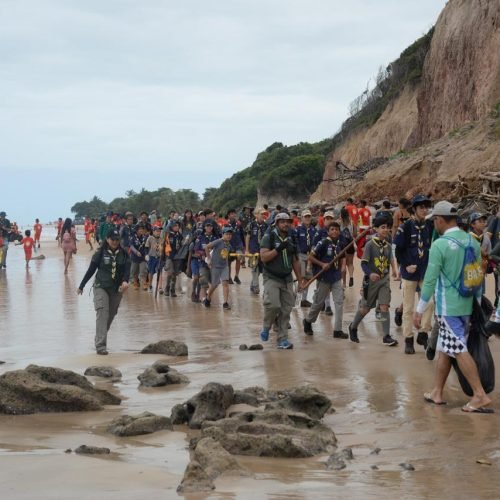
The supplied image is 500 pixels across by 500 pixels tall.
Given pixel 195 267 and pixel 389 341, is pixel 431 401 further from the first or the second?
pixel 195 267

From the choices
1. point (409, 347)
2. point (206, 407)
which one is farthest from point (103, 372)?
point (409, 347)

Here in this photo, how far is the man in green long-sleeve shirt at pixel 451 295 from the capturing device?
8156 millimetres

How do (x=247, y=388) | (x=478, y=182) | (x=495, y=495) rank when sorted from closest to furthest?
(x=495, y=495), (x=247, y=388), (x=478, y=182)

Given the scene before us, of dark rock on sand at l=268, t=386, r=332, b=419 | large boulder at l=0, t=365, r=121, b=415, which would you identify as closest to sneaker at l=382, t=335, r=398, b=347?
dark rock on sand at l=268, t=386, r=332, b=419

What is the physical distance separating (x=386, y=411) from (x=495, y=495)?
254 cm

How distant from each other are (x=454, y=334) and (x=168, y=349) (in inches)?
188

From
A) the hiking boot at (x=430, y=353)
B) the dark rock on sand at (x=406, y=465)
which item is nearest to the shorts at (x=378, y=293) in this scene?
the hiking boot at (x=430, y=353)

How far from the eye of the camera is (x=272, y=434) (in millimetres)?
7031

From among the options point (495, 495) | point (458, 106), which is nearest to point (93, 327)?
point (495, 495)

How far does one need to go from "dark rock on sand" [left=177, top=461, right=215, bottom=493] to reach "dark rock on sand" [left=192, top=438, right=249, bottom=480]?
0.20ft

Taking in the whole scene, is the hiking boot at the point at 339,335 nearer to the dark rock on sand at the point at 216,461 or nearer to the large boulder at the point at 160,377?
the large boulder at the point at 160,377

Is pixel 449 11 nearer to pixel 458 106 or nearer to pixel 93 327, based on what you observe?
pixel 458 106

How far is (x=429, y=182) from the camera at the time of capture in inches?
1348

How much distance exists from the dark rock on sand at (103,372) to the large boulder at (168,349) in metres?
1.37
